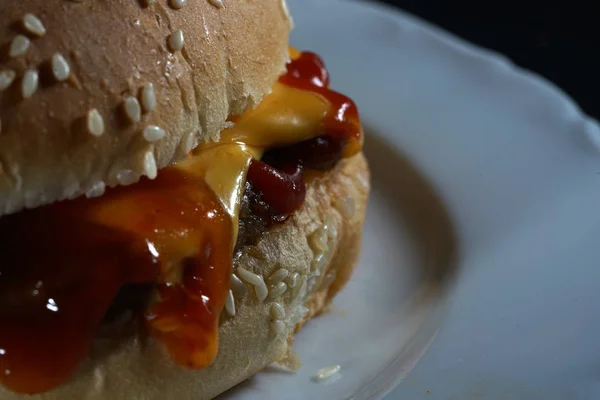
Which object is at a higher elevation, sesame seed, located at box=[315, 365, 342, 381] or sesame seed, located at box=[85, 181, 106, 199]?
sesame seed, located at box=[85, 181, 106, 199]

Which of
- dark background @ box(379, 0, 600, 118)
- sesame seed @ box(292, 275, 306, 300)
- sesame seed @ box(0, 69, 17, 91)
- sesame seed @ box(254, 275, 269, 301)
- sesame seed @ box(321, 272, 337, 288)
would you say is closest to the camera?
sesame seed @ box(0, 69, 17, 91)

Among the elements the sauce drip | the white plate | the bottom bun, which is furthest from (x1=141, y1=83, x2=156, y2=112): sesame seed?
the white plate

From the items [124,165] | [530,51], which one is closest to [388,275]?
[124,165]

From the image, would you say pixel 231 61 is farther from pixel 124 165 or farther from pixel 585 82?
pixel 585 82

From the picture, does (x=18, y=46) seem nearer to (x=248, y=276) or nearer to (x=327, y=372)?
(x=248, y=276)

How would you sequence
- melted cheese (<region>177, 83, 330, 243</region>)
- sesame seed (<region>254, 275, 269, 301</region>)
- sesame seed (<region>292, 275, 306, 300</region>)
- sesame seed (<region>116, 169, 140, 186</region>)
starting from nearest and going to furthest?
sesame seed (<region>116, 169, 140, 186</region>) < melted cheese (<region>177, 83, 330, 243</region>) < sesame seed (<region>254, 275, 269, 301</region>) < sesame seed (<region>292, 275, 306, 300</region>)

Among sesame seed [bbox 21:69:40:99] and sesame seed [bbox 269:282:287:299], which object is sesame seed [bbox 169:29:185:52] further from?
sesame seed [bbox 269:282:287:299]

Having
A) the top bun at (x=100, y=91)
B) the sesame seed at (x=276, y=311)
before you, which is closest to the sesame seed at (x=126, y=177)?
the top bun at (x=100, y=91)
